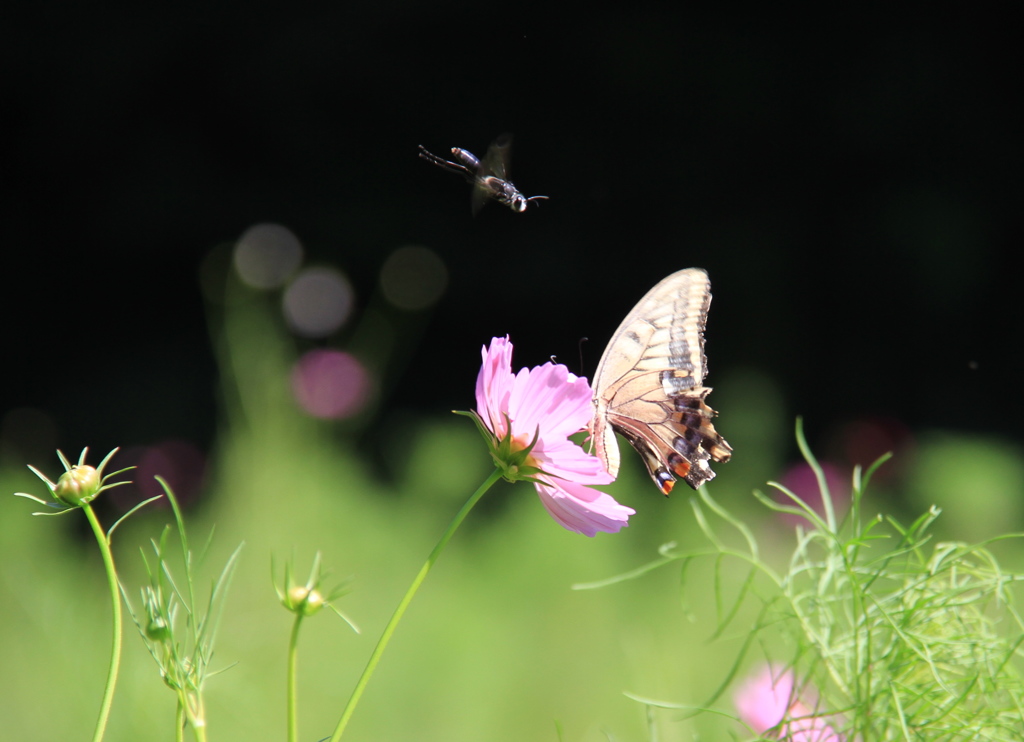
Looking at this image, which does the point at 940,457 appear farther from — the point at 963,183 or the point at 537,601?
the point at 963,183

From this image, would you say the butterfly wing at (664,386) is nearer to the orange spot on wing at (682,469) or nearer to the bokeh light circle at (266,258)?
the orange spot on wing at (682,469)

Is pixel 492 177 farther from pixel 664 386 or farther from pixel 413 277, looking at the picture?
pixel 413 277

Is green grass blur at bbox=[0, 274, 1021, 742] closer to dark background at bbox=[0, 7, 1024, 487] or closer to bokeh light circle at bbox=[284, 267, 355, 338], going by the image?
bokeh light circle at bbox=[284, 267, 355, 338]

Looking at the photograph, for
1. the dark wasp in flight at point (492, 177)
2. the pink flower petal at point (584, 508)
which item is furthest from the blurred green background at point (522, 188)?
the pink flower petal at point (584, 508)

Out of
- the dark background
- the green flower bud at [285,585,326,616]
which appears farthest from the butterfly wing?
the dark background

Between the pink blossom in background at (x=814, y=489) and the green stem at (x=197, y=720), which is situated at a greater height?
the green stem at (x=197, y=720)

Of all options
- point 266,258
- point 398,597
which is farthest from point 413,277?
point 398,597

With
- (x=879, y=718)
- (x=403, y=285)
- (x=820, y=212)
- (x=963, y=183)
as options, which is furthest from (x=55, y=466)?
(x=963, y=183)
